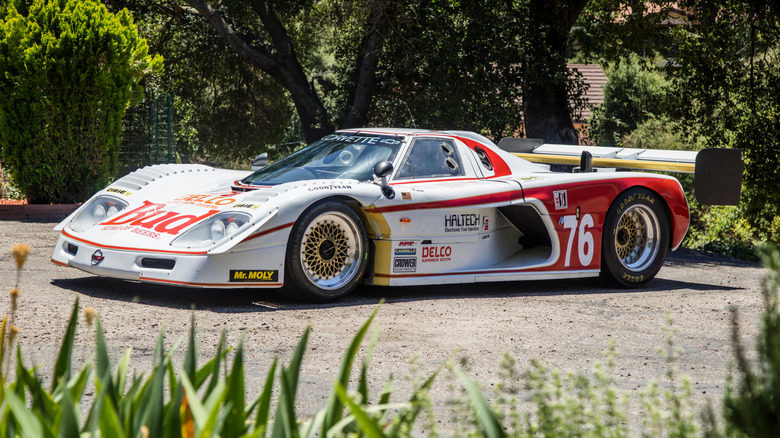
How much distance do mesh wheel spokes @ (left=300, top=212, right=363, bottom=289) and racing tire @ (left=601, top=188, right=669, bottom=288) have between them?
2529 millimetres

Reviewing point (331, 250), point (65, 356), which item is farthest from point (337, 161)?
point (65, 356)

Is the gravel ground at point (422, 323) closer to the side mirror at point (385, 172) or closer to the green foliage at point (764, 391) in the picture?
the side mirror at point (385, 172)

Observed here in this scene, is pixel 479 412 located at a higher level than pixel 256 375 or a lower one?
higher

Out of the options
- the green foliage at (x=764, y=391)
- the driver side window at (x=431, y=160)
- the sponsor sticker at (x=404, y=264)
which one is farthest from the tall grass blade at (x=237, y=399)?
the driver side window at (x=431, y=160)

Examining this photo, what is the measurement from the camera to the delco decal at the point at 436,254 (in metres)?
7.00

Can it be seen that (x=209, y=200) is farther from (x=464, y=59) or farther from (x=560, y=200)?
(x=464, y=59)

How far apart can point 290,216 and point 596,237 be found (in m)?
3.01

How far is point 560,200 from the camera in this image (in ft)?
25.1

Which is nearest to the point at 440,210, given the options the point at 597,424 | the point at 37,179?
the point at 597,424

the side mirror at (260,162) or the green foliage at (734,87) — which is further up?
the green foliage at (734,87)

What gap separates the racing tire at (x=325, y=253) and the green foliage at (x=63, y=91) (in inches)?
276

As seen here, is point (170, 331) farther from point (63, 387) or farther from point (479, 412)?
point (479, 412)

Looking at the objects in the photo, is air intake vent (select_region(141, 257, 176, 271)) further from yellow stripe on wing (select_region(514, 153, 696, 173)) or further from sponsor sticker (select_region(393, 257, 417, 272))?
yellow stripe on wing (select_region(514, 153, 696, 173))

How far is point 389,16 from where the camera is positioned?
15.3 m
